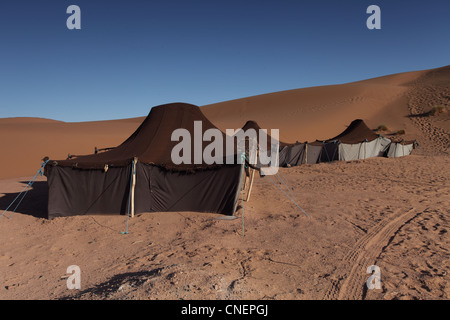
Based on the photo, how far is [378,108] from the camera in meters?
42.1

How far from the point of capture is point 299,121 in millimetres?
42656

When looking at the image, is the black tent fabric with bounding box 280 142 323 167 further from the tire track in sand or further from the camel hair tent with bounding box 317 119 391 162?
the tire track in sand

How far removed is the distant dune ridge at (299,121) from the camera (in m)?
23.8

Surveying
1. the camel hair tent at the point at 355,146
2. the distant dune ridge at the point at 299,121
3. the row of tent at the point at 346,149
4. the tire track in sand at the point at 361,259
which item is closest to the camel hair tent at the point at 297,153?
the row of tent at the point at 346,149

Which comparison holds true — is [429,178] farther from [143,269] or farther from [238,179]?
[143,269]

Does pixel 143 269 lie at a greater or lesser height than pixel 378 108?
lesser

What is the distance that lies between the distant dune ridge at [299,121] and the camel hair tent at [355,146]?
675 centimetres

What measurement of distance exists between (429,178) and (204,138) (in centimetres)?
1113

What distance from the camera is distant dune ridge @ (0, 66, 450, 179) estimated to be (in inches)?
935

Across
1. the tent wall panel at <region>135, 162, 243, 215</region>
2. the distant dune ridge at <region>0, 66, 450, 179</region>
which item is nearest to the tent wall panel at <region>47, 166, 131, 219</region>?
the tent wall panel at <region>135, 162, 243, 215</region>

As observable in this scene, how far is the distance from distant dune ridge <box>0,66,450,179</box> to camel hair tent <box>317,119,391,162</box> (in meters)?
6.75

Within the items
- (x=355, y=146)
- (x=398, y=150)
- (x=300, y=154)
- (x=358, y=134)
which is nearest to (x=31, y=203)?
(x=300, y=154)

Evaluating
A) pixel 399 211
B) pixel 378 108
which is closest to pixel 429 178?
pixel 399 211
